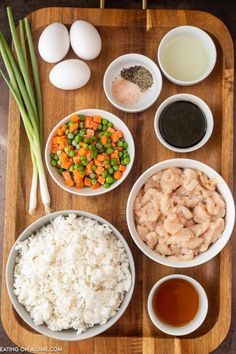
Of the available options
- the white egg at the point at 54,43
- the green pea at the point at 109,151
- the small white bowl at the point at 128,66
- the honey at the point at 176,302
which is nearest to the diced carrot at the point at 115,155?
the green pea at the point at 109,151

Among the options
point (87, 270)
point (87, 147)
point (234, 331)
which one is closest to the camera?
point (87, 270)

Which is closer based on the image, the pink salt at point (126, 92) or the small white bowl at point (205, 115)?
the small white bowl at point (205, 115)

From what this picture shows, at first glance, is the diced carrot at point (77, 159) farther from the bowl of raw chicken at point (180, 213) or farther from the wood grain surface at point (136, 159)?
the bowl of raw chicken at point (180, 213)

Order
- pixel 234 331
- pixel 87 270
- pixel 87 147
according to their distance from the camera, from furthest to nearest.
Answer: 1. pixel 234 331
2. pixel 87 147
3. pixel 87 270

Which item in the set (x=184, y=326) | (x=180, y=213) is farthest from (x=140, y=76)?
(x=184, y=326)

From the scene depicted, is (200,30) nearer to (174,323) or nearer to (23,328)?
(174,323)

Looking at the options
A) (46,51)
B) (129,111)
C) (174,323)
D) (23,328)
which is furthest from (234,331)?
(46,51)

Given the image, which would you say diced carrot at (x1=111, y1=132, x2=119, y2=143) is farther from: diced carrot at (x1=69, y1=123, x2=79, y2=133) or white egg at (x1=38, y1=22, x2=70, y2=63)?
white egg at (x1=38, y1=22, x2=70, y2=63)
